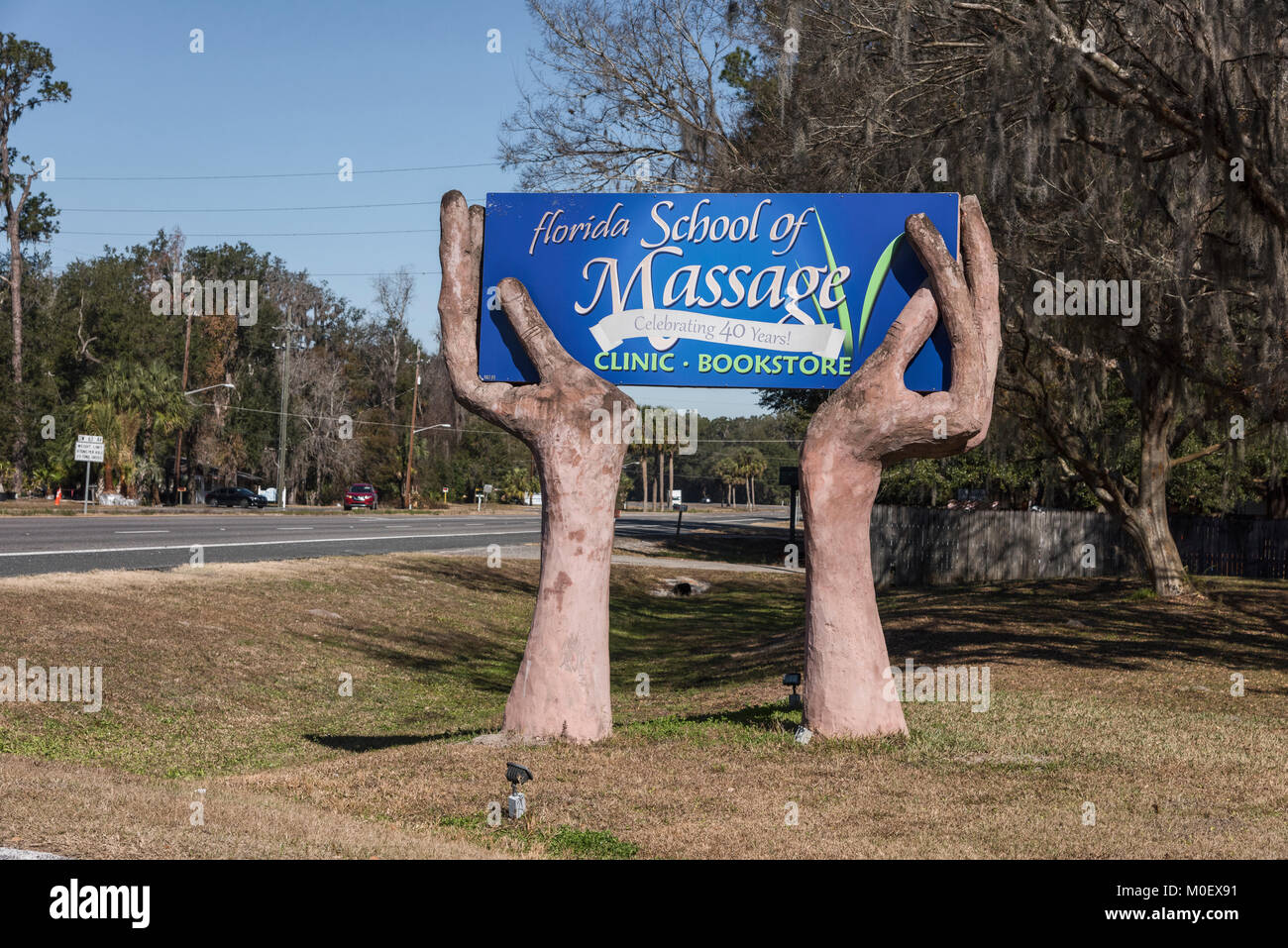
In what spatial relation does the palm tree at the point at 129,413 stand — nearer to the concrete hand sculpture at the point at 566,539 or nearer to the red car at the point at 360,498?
the red car at the point at 360,498

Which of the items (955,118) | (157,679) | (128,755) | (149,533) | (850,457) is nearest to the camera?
(850,457)

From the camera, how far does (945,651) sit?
17.3 m

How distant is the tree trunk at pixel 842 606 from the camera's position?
390 inches

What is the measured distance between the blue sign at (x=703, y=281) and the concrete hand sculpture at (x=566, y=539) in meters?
0.43

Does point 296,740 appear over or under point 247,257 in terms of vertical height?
under

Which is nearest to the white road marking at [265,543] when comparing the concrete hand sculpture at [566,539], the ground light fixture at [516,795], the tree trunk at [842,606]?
the concrete hand sculpture at [566,539]

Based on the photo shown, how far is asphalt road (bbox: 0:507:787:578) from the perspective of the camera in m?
22.5

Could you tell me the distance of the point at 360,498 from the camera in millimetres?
64312

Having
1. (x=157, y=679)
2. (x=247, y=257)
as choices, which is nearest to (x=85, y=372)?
(x=247, y=257)

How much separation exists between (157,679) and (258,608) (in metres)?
4.91

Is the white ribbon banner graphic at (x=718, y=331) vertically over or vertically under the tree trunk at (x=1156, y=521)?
over

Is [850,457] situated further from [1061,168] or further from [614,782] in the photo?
[1061,168]

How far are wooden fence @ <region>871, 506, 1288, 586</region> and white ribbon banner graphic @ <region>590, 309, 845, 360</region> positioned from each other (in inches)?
891

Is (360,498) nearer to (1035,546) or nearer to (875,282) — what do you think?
(1035,546)
